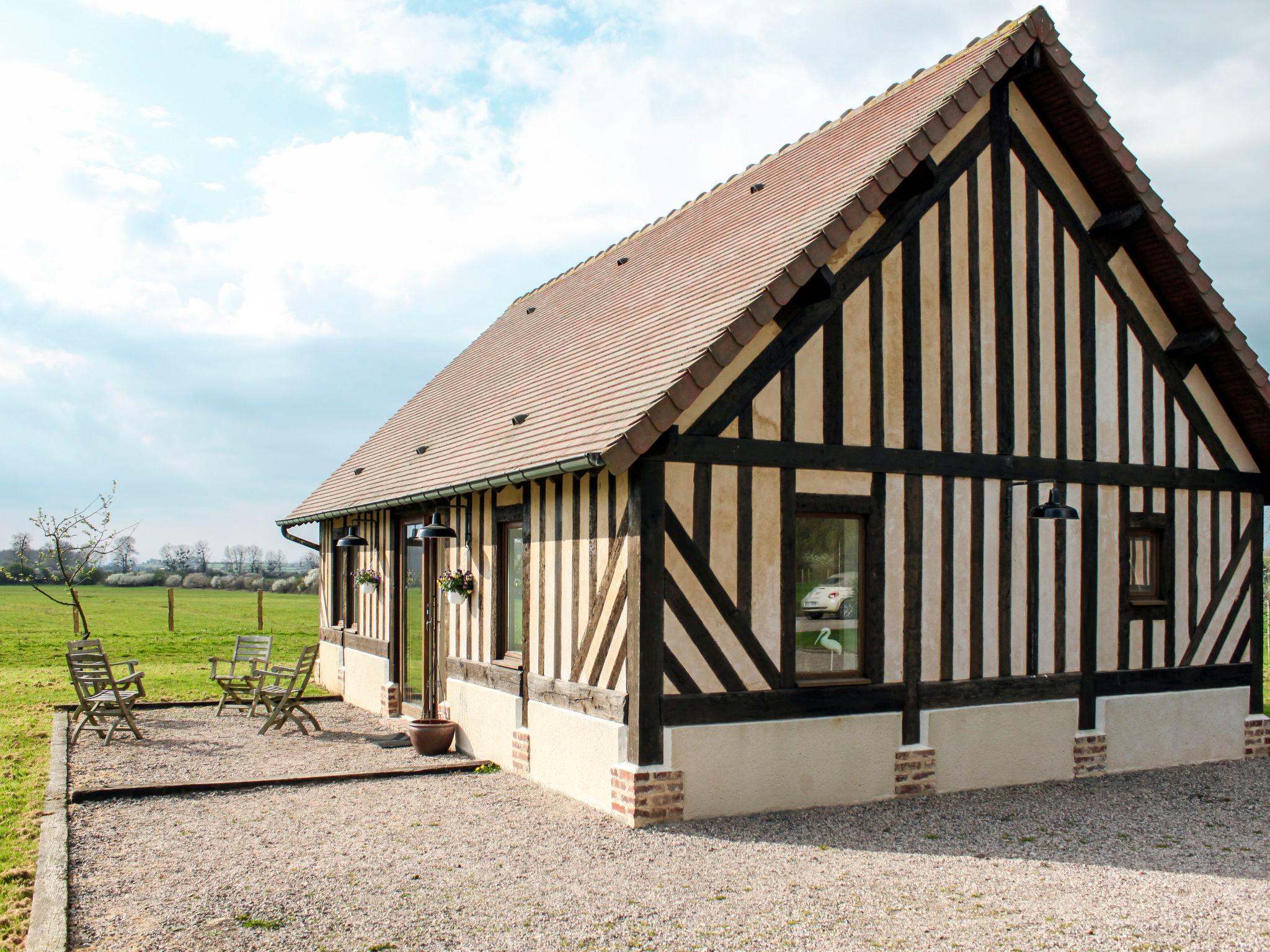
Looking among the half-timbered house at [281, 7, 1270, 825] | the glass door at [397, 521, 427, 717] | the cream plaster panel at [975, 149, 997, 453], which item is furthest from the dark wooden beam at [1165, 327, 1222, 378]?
the glass door at [397, 521, 427, 717]

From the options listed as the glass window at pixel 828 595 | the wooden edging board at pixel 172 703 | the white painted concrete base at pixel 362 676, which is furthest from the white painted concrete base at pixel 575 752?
the wooden edging board at pixel 172 703

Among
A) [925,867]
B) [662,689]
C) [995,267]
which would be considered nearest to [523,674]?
[662,689]

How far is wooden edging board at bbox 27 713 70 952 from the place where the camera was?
5422 mm

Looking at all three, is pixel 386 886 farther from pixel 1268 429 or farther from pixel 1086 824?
pixel 1268 429

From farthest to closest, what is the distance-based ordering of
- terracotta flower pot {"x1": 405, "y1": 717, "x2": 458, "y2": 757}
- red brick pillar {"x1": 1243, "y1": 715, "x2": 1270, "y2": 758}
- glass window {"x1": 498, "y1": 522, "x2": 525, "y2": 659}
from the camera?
red brick pillar {"x1": 1243, "y1": 715, "x2": 1270, "y2": 758}, terracotta flower pot {"x1": 405, "y1": 717, "x2": 458, "y2": 757}, glass window {"x1": 498, "y1": 522, "x2": 525, "y2": 659}

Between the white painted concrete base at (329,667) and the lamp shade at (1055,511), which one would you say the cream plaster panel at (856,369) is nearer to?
the lamp shade at (1055,511)

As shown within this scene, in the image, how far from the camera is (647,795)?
773cm

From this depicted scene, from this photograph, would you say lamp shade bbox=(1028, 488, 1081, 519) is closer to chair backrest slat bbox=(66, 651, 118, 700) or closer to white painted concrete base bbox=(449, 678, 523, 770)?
white painted concrete base bbox=(449, 678, 523, 770)

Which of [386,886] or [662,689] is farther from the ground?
[662,689]

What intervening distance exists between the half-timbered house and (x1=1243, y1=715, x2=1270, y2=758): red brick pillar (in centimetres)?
3

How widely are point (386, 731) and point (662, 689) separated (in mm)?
5549

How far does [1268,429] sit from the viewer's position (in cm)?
1134

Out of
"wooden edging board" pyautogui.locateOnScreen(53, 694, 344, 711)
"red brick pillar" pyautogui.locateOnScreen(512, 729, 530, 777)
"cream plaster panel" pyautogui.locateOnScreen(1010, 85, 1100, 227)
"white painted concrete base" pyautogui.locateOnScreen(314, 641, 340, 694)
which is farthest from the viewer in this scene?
"white painted concrete base" pyautogui.locateOnScreen(314, 641, 340, 694)

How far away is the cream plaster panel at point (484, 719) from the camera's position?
985cm
